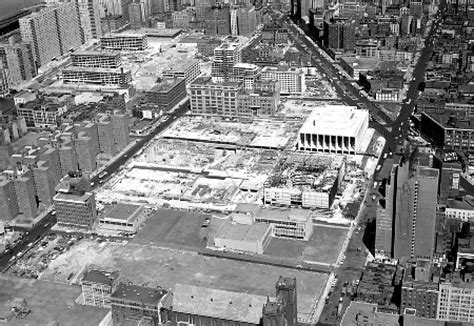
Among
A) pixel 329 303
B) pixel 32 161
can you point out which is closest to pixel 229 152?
pixel 32 161

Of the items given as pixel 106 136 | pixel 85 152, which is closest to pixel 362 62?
pixel 106 136

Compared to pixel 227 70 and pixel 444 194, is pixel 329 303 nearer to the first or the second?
pixel 444 194

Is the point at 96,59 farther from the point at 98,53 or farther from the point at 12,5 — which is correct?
the point at 12,5

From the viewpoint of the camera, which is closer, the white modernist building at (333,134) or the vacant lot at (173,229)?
the vacant lot at (173,229)

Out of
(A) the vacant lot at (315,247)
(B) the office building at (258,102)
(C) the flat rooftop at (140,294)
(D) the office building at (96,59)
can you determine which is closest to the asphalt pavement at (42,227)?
(B) the office building at (258,102)

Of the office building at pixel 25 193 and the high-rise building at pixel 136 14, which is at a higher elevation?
the high-rise building at pixel 136 14

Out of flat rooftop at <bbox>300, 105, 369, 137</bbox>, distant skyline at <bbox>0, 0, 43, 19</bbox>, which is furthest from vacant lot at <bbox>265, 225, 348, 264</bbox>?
distant skyline at <bbox>0, 0, 43, 19</bbox>

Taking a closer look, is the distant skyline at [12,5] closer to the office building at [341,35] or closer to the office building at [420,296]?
the office building at [341,35]
